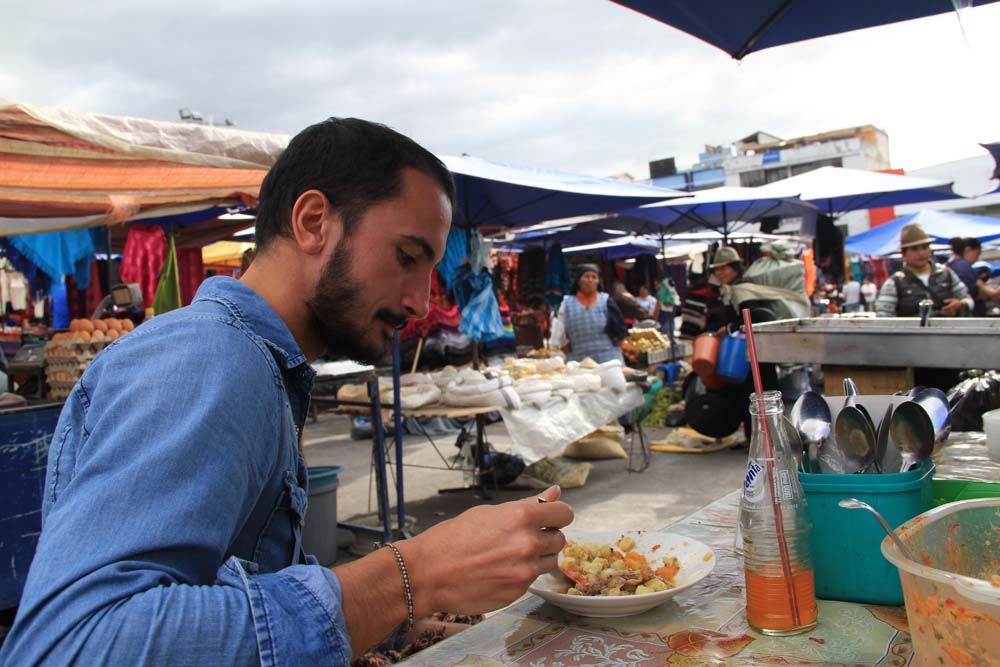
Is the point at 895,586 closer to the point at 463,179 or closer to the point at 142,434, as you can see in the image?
the point at 142,434

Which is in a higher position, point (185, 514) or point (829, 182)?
point (829, 182)

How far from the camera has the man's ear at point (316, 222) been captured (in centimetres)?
122

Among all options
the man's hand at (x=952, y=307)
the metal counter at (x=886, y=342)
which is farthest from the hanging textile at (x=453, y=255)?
the man's hand at (x=952, y=307)

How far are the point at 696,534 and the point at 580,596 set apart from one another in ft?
1.99

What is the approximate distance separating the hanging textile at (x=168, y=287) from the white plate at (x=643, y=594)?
17.4ft

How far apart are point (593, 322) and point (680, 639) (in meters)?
7.27

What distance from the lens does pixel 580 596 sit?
124cm

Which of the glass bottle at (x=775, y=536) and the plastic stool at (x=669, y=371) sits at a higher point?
the glass bottle at (x=775, y=536)

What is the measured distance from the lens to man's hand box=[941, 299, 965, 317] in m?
6.55

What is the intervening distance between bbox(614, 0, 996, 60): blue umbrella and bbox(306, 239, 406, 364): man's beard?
6.40 ft

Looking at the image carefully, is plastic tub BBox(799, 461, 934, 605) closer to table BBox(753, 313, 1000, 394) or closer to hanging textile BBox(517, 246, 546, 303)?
table BBox(753, 313, 1000, 394)

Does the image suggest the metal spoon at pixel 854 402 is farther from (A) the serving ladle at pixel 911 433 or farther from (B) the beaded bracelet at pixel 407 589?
(B) the beaded bracelet at pixel 407 589

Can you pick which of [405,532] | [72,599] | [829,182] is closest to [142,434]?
[72,599]

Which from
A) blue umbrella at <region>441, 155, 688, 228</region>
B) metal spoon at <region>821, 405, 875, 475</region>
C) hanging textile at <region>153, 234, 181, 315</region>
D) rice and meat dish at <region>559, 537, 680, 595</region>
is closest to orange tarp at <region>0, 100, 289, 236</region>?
hanging textile at <region>153, 234, 181, 315</region>
